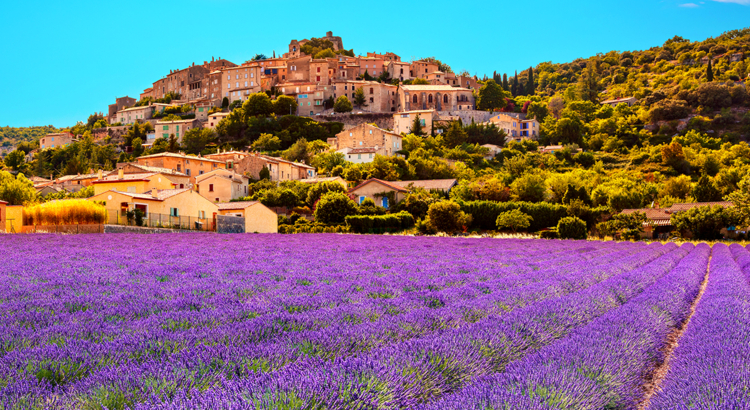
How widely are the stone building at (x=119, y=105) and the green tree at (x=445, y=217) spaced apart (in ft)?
389

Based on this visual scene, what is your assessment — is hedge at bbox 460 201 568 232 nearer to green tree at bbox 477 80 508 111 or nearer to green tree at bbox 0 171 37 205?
green tree at bbox 0 171 37 205

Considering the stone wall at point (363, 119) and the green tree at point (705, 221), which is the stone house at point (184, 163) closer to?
the stone wall at point (363, 119)

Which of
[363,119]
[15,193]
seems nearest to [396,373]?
[15,193]

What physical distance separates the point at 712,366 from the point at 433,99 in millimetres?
108999

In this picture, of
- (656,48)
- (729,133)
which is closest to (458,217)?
(729,133)

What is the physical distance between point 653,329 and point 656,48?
715 ft

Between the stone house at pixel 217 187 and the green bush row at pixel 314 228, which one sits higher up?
the stone house at pixel 217 187

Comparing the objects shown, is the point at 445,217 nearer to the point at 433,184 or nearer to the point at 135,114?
the point at 433,184

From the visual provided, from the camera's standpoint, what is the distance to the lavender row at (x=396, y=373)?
11.0 feet

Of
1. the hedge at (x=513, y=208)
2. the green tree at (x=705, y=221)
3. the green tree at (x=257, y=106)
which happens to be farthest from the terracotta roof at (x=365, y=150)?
the green tree at (x=705, y=221)

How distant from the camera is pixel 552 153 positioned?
89625mm

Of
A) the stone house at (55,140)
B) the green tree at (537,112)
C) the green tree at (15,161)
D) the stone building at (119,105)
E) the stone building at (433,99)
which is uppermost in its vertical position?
the stone building at (119,105)

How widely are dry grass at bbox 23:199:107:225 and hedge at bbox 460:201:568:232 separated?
97.4ft

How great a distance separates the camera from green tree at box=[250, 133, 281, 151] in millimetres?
92188
